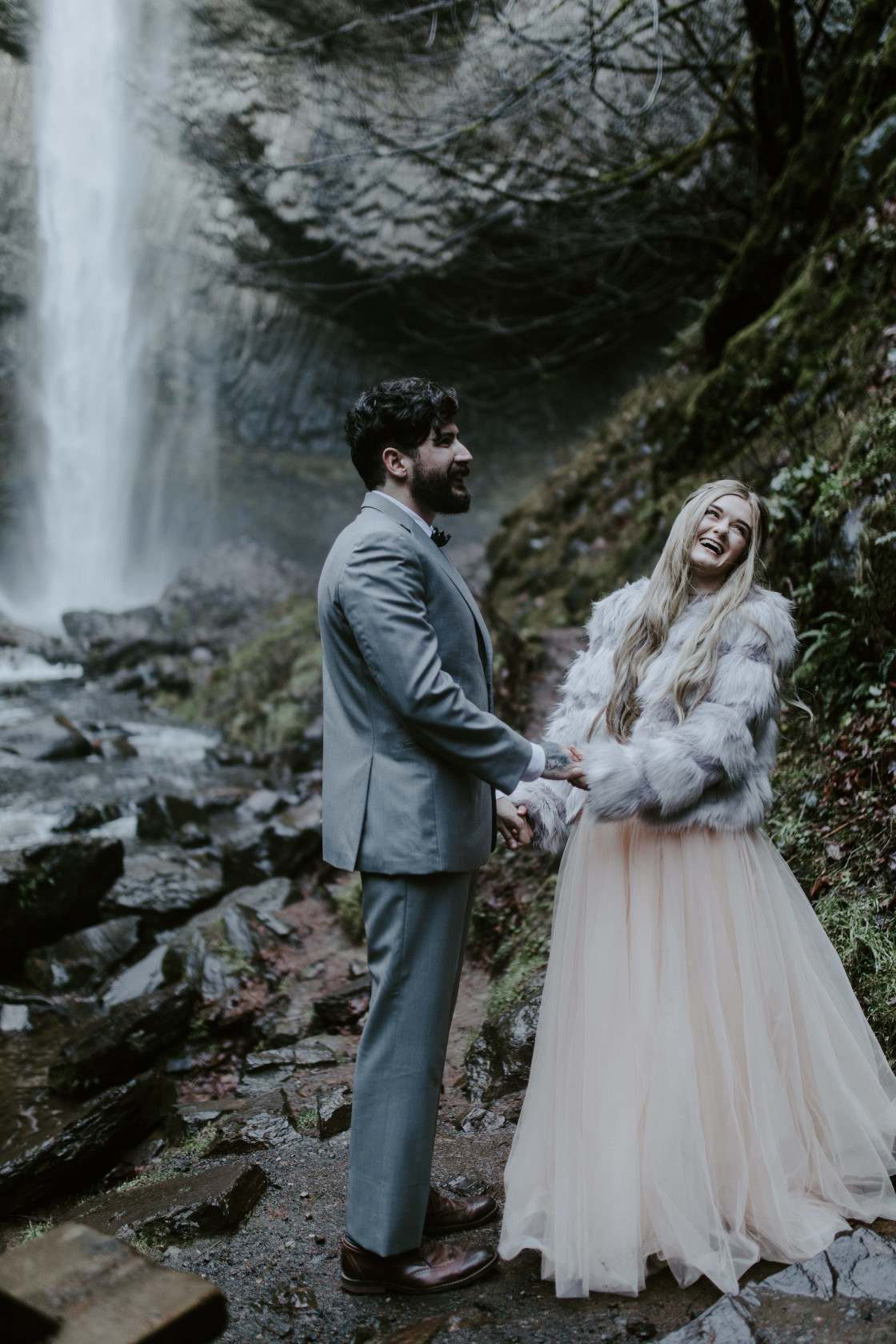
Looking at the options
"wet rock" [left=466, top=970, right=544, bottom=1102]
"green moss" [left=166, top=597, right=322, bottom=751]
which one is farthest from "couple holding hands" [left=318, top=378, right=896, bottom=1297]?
"green moss" [left=166, top=597, right=322, bottom=751]

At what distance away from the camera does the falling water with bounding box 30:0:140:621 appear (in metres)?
16.8

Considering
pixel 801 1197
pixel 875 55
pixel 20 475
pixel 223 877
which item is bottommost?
pixel 223 877

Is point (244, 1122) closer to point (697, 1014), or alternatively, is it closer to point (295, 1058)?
point (295, 1058)

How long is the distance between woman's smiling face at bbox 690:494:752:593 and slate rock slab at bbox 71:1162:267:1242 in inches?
96.4

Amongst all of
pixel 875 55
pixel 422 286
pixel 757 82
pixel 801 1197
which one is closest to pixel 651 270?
pixel 422 286

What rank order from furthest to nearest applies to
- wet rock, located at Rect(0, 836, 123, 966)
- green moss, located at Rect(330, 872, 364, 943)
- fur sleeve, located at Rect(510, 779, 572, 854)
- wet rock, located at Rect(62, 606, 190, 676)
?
wet rock, located at Rect(62, 606, 190, 676), green moss, located at Rect(330, 872, 364, 943), wet rock, located at Rect(0, 836, 123, 966), fur sleeve, located at Rect(510, 779, 572, 854)

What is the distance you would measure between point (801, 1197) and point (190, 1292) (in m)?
1.58

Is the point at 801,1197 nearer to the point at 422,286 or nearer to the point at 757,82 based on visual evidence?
the point at 757,82

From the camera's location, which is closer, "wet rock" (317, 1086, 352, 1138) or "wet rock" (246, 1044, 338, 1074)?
"wet rock" (317, 1086, 352, 1138)

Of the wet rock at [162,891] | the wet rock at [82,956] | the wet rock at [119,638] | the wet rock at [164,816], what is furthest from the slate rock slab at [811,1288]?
the wet rock at [119,638]

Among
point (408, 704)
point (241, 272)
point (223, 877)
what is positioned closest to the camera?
point (408, 704)

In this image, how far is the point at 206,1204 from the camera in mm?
2670

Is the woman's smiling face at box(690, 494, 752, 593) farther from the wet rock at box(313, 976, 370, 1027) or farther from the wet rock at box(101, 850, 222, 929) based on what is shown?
the wet rock at box(101, 850, 222, 929)

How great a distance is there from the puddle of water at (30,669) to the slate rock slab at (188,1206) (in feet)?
38.2
